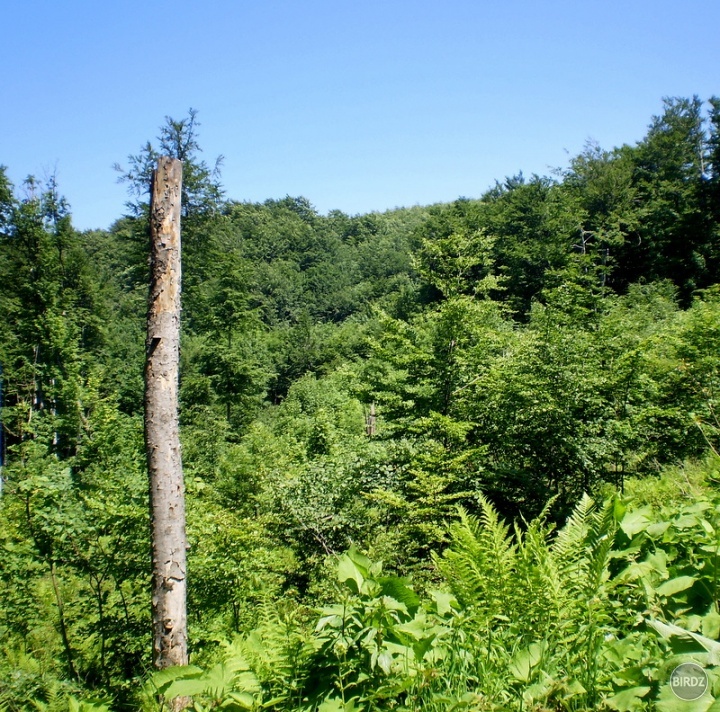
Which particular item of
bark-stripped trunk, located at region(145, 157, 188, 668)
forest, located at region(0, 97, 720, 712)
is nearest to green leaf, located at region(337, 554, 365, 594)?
forest, located at region(0, 97, 720, 712)

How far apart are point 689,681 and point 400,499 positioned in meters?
7.83

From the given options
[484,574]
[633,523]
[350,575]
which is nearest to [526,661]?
[484,574]

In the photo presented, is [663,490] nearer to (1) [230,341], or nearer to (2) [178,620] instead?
(2) [178,620]

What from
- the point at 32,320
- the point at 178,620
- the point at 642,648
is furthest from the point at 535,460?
the point at 32,320

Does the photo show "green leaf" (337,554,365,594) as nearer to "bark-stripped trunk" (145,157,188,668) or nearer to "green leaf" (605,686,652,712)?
"green leaf" (605,686,652,712)

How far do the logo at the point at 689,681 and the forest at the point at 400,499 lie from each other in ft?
0.06

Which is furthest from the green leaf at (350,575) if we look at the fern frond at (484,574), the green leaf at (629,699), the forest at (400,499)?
the green leaf at (629,699)

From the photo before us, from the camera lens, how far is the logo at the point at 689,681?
3.89ft

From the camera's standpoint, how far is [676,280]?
2916cm

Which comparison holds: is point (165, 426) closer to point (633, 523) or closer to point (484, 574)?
point (484, 574)

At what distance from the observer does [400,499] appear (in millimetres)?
8836

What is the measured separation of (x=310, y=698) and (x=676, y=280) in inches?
1323

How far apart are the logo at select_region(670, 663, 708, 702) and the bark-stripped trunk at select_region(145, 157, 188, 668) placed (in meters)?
3.70

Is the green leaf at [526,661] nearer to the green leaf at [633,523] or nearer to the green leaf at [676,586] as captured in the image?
the green leaf at [676,586]
